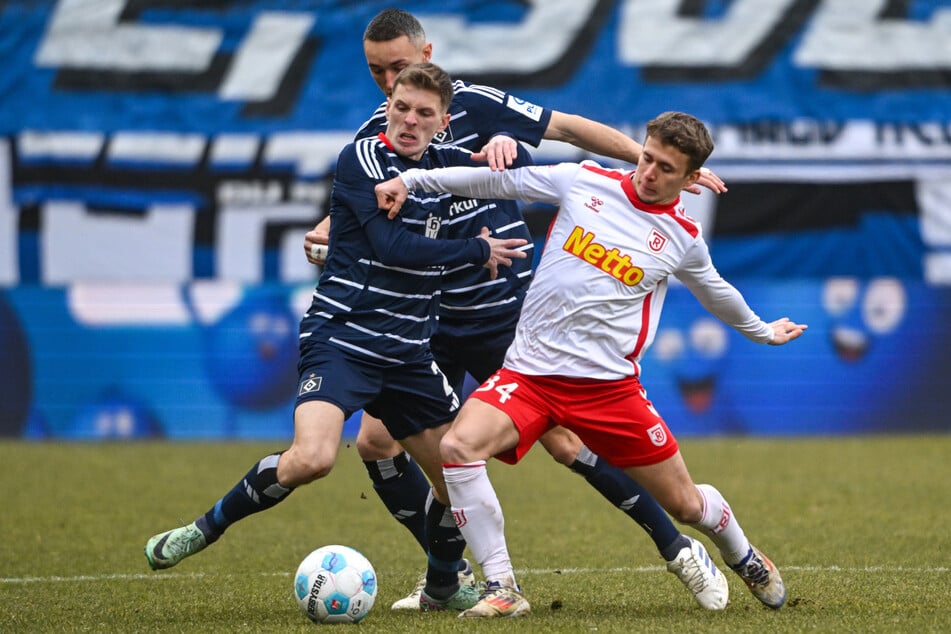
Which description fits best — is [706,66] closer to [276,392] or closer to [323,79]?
[323,79]

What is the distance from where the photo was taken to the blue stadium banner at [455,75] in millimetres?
14469

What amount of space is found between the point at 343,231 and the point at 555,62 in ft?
31.4

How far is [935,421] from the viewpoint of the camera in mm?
13844

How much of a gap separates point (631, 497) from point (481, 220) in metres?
1.34

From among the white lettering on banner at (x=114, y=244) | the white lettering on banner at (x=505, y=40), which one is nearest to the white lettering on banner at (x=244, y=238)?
the white lettering on banner at (x=114, y=244)

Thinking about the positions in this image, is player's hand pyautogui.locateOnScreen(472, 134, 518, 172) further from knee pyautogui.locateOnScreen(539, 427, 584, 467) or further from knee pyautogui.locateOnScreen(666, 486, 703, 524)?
knee pyautogui.locateOnScreen(666, 486, 703, 524)

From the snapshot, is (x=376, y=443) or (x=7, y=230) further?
(x=7, y=230)

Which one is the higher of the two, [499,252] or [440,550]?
[499,252]

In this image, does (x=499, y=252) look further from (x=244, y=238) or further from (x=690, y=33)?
(x=690, y=33)

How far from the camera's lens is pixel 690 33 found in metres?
14.8

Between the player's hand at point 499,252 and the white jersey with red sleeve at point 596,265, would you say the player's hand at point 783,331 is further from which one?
the player's hand at point 499,252

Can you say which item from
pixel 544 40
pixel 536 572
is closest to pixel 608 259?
pixel 536 572

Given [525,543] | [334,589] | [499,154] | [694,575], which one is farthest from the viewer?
[525,543]

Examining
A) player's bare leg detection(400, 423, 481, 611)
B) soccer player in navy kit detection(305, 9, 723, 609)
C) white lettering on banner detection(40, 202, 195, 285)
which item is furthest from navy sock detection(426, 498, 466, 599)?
white lettering on banner detection(40, 202, 195, 285)
